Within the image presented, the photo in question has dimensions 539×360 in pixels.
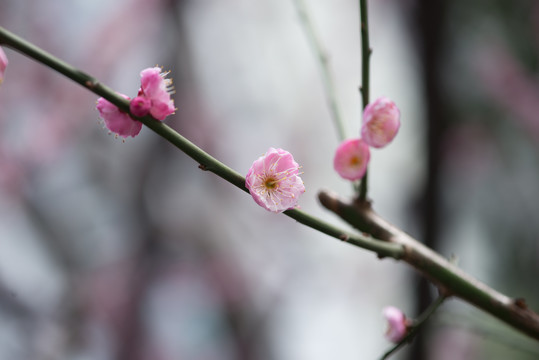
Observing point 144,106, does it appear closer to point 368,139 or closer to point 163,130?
point 163,130

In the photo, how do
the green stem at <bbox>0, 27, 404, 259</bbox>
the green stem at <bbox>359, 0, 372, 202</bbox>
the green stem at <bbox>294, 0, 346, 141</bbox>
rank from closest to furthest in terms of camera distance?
the green stem at <bbox>0, 27, 404, 259</bbox>
the green stem at <bbox>359, 0, 372, 202</bbox>
the green stem at <bbox>294, 0, 346, 141</bbox>

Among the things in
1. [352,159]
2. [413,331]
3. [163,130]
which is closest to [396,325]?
[413,331]

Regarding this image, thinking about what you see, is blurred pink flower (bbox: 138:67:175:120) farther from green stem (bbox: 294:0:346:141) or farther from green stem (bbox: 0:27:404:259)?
green stem (bbox: 294:0:346:141)

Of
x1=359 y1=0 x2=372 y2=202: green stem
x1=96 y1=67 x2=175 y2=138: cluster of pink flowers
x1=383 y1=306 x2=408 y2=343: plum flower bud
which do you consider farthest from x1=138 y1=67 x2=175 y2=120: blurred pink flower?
x1=383 y1=306 x2=408 y2=343: plum flower bud

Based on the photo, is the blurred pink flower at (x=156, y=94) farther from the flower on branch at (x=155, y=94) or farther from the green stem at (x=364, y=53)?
the green stem at (x=364, y=53)

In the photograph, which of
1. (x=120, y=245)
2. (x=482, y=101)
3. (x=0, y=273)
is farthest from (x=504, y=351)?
(x=0, y=273)
